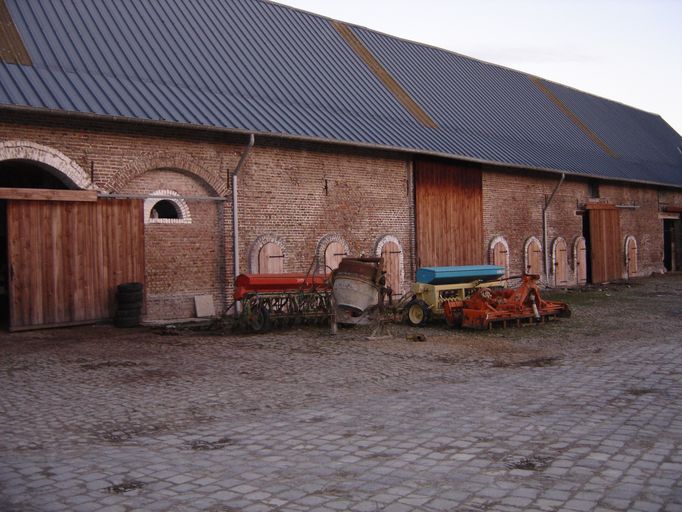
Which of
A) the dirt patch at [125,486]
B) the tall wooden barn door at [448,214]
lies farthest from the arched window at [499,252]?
the dirt patch at [125,486]

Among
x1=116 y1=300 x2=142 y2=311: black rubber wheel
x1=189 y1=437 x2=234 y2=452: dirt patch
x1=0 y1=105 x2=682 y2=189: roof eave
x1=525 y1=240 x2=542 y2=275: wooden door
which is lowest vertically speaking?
x1=189 y1=437 x2=234 y2=452: dirt patch

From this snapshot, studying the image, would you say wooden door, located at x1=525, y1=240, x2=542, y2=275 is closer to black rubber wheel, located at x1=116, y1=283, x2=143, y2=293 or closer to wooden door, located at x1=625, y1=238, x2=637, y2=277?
wooden door, located at x1=625, y1=238, x2=637, y2=277

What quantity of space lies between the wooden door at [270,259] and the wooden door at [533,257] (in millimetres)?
10794

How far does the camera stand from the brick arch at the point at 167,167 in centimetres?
1403

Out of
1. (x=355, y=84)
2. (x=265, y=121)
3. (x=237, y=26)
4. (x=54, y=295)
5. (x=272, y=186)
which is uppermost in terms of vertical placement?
(x=237, y=26)

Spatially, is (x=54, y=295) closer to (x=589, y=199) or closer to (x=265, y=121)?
(x=265, y=121)

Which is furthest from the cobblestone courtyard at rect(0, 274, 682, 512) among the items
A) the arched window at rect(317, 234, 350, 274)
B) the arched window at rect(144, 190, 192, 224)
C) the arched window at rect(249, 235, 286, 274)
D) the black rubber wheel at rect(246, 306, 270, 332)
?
the arched window at rect(317, 234, 350, 274)

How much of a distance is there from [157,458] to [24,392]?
10.8 feet

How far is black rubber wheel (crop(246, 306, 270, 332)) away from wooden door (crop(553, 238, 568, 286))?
14858mm

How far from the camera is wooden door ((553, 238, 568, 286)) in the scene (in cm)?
2548

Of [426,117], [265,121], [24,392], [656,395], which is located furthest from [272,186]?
[656,395]

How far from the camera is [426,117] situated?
70.6 ft

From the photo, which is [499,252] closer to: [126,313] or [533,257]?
[533,257]

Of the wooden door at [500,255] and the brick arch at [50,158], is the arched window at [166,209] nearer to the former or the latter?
the brick arch at [50,158]
